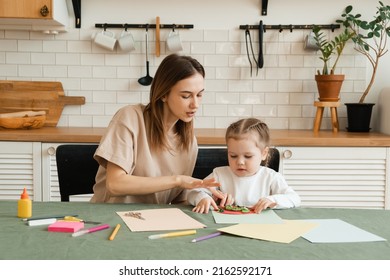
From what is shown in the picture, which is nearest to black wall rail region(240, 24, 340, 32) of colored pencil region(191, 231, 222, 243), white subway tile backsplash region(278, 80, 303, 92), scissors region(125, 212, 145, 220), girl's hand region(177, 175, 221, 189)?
white subway tile backsplash region(278, 80, 303, 92)

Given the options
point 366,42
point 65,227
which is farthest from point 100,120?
point 65,227

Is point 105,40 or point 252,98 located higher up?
point 105,40

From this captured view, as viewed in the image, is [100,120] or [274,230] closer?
[274,230]

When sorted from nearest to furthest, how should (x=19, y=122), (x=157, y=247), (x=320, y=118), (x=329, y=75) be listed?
(x=157, y=247), (x=19, y=122), (x=329, y=75), (x=320, y=118)

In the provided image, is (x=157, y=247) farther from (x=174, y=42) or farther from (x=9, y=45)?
(x=9, y=45)

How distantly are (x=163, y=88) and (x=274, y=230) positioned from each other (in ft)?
2.88

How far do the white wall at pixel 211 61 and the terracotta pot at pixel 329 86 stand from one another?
0.73 feet

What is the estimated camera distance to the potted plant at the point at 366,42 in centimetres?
379

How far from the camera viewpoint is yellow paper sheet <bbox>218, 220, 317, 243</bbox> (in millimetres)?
1512

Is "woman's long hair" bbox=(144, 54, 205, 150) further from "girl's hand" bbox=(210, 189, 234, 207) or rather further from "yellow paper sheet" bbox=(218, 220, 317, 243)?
"yellow paper sheet" bbox=(218, 220, 317, 243)

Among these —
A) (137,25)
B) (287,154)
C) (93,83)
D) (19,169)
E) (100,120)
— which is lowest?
(19,169)

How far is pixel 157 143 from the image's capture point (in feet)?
7.48

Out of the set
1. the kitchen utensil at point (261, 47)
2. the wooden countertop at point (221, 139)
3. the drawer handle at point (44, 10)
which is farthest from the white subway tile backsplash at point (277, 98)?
the drawer handle at point (44, 10)

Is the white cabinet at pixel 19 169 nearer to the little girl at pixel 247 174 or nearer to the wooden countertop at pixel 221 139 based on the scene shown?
the wooden countertop at pixel 221 139
